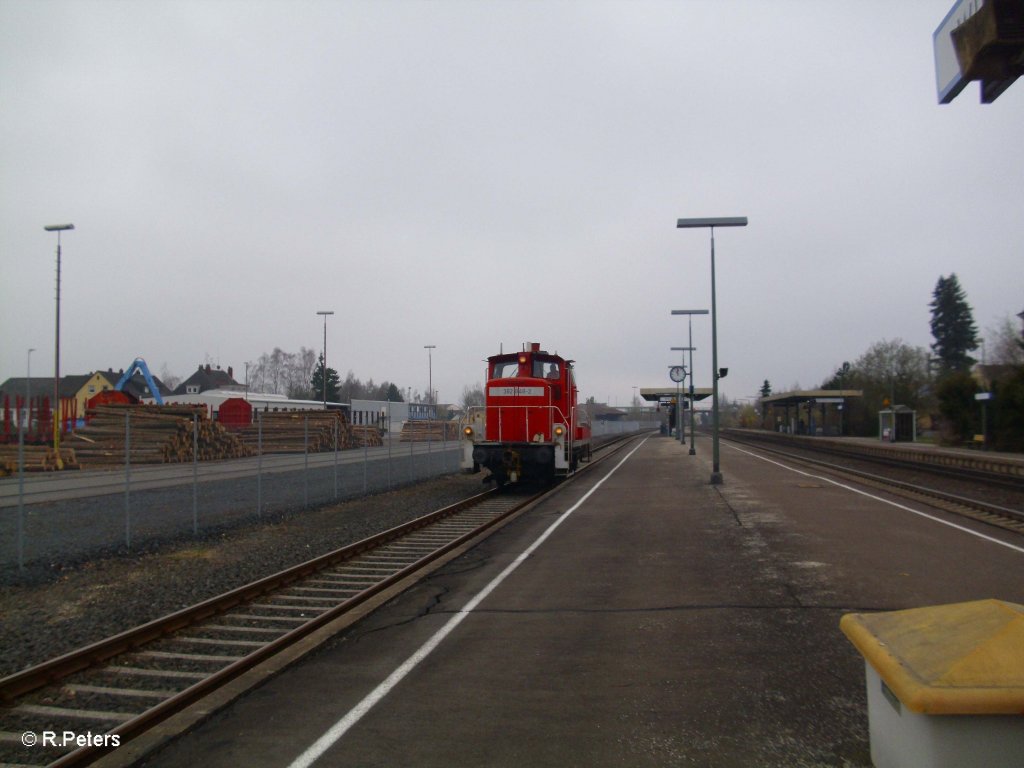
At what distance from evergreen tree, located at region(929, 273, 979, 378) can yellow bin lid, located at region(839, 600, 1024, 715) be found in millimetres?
84494

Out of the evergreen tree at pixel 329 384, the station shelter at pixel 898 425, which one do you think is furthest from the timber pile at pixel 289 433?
the evergreen tree at pixel 329 384

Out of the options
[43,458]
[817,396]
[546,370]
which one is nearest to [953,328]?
[817,396]

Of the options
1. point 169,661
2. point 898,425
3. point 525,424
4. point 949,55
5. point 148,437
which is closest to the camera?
point 949,55

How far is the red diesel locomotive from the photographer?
798 inches

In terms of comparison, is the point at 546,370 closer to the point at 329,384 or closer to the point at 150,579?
the point at 150,579

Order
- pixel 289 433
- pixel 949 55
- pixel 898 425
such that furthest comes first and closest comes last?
pixel 898 425 < pixel 289 433 < pixel 949 55

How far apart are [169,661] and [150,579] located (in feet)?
12.7

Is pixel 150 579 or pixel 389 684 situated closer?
pixel 389 684

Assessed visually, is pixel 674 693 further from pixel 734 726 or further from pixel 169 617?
pixel 169 617

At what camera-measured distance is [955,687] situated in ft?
10.5

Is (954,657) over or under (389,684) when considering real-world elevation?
over

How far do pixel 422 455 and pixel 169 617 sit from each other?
25.0 metres

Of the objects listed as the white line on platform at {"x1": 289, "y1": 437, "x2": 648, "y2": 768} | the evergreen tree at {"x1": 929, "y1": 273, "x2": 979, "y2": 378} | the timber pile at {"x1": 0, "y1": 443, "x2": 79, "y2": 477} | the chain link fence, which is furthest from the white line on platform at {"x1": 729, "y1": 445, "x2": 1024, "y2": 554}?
the evergreen tree at {"x1": 929, "y1": 273, "x2": 979, "y2": 378}

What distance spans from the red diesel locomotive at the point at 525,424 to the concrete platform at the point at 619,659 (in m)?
7.06
